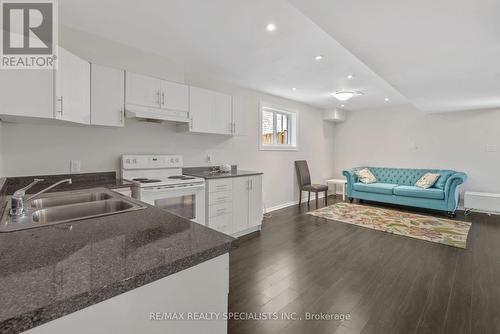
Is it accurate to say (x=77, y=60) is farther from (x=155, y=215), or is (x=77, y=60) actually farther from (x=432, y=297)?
(x=432, y=297)

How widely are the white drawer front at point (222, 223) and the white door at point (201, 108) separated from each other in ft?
4.09

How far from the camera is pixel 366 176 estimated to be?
5961 mm

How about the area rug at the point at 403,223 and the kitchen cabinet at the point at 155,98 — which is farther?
the area rug at the point at 403,223

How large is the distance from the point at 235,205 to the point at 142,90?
1.90 metres

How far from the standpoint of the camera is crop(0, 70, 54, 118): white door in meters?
1.71

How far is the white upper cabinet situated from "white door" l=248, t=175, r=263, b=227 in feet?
2.83

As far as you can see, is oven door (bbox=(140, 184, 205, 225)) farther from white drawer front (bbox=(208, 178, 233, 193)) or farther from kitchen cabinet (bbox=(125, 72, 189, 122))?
kitchen cabinet (bbox=(125, 72, 189, 122))

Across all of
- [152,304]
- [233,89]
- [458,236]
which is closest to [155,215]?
[152,304]

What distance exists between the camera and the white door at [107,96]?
8.16 ft

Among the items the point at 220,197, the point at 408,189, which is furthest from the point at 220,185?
the point at 408,189

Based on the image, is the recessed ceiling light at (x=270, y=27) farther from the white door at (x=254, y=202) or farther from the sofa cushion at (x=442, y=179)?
the sofa cushion at (x=442, y=179)

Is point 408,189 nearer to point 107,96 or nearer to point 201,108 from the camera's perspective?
point 201,108

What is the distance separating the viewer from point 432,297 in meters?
2.11

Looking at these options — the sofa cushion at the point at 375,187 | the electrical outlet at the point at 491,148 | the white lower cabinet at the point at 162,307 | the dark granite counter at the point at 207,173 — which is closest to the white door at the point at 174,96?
the dark granite counter at the point at 207,173
